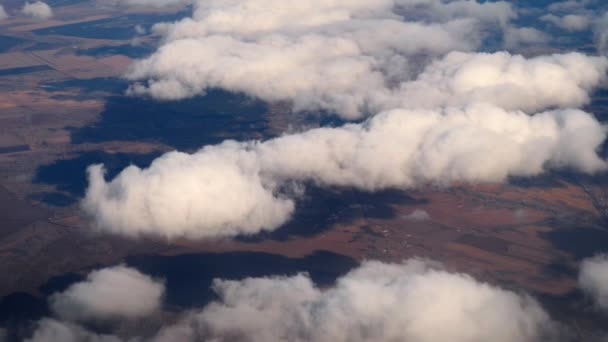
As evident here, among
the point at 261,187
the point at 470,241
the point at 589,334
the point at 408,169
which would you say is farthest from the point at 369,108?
the point at 589,334

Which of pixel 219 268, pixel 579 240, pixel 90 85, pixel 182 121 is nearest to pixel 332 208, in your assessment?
pixel 219 268

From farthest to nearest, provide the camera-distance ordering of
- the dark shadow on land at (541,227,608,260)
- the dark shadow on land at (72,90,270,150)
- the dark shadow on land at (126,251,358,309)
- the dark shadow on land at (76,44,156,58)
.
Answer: the dark shadow on land at (76,44,156,58)
the dark shadow on land at (72,90,270,150)
the dark shadow on land at (541,227,608,260)
the dark shadow on land at (126,251,358,309)

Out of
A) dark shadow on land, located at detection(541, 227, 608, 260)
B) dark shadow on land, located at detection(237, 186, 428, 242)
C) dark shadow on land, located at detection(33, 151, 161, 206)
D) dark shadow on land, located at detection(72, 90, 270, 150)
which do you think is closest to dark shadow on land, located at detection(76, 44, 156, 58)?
dark shadow on land, located at detection(72, 90, 270, 150)

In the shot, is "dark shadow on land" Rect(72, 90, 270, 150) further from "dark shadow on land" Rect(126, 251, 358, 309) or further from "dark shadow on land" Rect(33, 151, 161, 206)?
"dark shadow on land" Rect(126, 251, 358, 309)

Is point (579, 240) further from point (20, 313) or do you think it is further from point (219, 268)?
point (20, 313)

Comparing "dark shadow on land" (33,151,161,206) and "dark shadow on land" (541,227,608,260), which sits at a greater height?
"dark shadow on land" (33,151,161,206)
